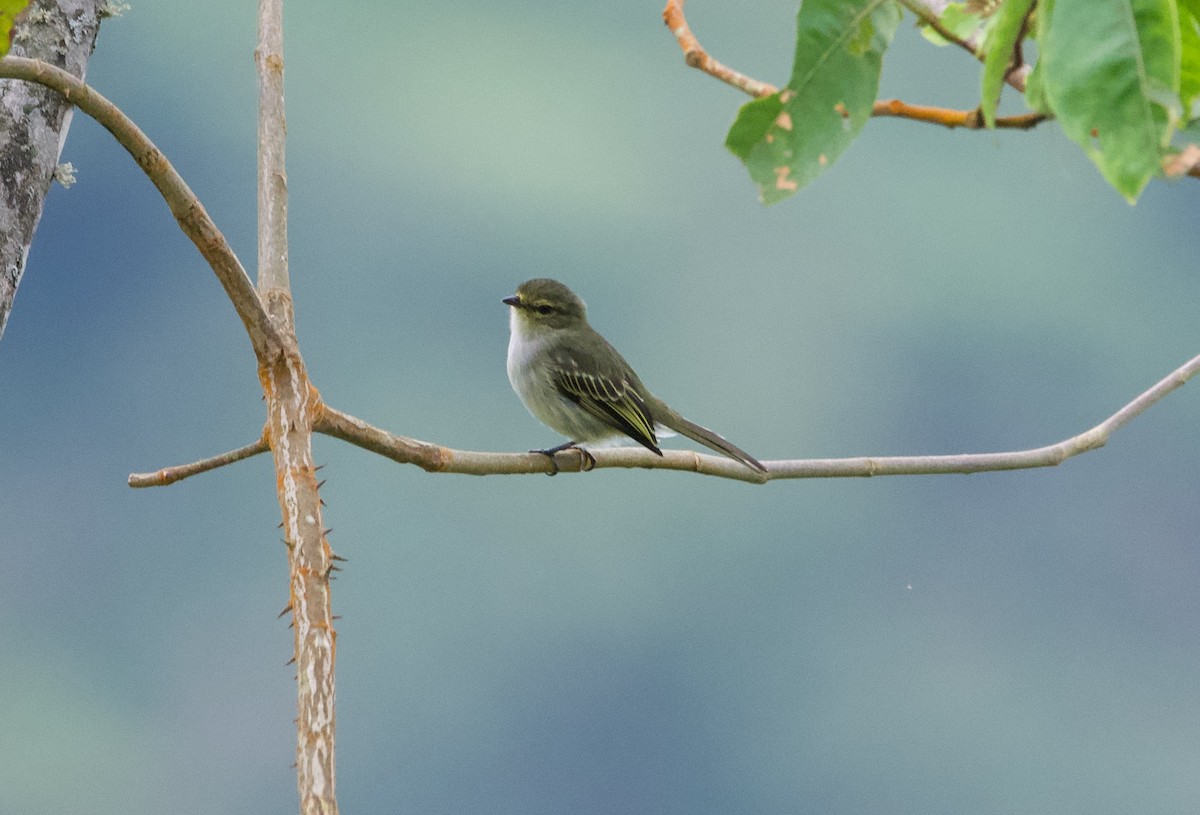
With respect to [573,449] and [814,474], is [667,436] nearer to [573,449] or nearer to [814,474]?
[573,449]

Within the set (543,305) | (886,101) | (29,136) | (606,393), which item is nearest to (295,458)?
(29,136)

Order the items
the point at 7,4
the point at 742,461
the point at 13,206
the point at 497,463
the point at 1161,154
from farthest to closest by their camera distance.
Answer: the point at 742,461
the point at 497,463
the point at 13,206
the point at 7,4
the point at 1161,154

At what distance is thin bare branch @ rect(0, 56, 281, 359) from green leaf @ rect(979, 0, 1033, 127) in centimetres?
153

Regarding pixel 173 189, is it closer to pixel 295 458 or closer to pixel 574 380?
pixel 295 458

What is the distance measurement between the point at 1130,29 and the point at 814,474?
222 cm

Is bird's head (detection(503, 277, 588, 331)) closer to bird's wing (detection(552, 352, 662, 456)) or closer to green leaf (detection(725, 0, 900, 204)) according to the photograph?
bird's wing (detection(552, 352, 662, 456))

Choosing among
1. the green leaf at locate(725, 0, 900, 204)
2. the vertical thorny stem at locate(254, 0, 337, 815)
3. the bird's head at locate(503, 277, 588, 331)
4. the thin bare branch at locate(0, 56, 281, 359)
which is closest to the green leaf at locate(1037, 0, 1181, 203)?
the green leaf at locate(725, 0, 900, 204)

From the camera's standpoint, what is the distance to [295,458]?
2.19 meters

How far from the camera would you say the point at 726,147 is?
1.15 m

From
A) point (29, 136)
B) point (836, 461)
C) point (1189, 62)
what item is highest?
point (29, 136)

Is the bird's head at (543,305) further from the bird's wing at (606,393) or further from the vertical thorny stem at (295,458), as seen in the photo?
the vertical thorny stem at (295,458)

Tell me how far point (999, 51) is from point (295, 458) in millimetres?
1529

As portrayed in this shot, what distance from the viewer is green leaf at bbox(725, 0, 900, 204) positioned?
1.13 meters

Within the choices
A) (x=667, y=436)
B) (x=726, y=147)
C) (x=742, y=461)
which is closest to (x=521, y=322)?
(x=667, y=436)
